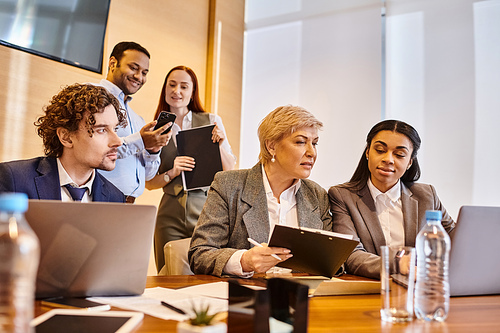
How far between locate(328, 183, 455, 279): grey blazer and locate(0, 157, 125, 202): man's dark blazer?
1.09m

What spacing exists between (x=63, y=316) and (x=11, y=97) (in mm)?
2287

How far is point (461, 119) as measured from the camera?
3.60 metres

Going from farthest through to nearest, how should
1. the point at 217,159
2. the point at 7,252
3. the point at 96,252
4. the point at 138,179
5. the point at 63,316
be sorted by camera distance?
the point at 217,159 < the point at 138,179 < the point at 96,252 < the point at 63,316 < the point at 7,252

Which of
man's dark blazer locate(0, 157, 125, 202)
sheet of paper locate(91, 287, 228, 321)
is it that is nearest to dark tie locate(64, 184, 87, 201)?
man's dark blazer locate(0, 157, 125, 202)

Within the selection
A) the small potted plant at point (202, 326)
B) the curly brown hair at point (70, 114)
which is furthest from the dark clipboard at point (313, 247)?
the curly brown hair at point (70, 114)

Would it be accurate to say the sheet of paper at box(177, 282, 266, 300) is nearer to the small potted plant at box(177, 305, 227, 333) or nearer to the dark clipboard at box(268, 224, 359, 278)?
the dark clipboard at box(268, 224, 359, 278)

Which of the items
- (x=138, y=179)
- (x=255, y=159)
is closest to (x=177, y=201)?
(x=138, y=179)

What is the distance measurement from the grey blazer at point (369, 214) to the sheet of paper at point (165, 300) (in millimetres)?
961

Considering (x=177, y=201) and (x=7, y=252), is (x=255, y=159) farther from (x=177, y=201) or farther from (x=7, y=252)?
(x=7, y=252)

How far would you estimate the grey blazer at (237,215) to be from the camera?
1902 mm

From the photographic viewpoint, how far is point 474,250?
1418 mm

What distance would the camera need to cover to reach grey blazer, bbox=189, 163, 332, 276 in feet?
6.24

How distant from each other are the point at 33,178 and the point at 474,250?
1580 mm

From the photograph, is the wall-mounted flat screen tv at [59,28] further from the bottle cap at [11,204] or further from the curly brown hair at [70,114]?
the bottle cap at [11,204]
